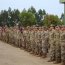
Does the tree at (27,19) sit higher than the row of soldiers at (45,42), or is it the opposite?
the tree at (27,19)

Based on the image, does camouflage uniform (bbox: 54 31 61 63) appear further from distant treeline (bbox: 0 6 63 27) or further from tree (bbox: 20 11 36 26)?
distant treeline (bbox: 0 6 63 27)

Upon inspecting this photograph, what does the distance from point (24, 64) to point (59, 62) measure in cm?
187

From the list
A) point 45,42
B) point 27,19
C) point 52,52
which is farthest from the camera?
point 27,19

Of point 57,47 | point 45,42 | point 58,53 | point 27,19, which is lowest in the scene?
point 58,53

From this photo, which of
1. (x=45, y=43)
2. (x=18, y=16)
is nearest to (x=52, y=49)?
(x=45, y=43)

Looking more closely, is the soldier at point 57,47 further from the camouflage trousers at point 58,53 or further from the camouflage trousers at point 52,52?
the camouflage trousers at point 52,52

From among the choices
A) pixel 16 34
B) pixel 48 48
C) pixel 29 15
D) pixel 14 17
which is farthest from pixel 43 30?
pixel 14 17

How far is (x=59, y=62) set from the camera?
1875 centimetres

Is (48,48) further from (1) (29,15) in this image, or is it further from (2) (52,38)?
(1) (29,15)

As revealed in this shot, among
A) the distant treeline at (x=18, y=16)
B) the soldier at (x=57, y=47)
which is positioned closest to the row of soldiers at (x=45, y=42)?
the soldier at (x=57, y=47)

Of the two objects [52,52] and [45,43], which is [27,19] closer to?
[45,43]

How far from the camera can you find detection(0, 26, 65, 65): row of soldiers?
18.7 m

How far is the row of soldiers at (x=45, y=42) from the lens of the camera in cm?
→ 1870

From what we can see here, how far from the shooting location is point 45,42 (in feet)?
70.2
